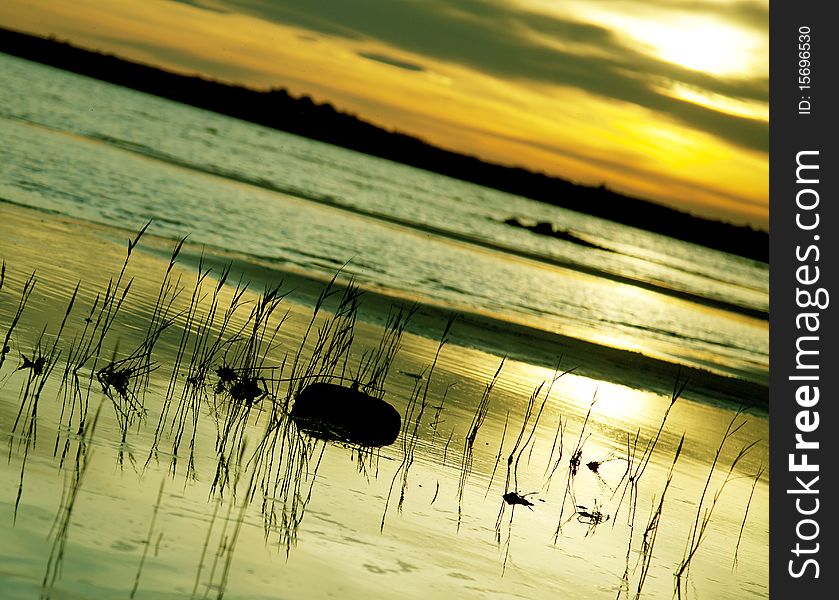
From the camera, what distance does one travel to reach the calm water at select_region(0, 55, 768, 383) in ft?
69.9

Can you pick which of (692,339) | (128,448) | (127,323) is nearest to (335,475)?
(128,448)

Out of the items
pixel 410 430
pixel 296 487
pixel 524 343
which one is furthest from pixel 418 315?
pixel 296 487

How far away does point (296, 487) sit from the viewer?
20.8ft

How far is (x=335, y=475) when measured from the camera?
6.86 meters

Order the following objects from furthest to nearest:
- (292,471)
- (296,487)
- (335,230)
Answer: (335,230) < (292,471) < (296,487)

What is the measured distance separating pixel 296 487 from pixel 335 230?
78.6 feet

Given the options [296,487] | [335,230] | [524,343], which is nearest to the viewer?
[296,487]

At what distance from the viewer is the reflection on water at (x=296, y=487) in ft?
15.8

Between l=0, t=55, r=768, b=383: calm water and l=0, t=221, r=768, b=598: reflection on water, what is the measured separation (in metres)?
9.52

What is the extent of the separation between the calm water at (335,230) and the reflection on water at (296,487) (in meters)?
9.52

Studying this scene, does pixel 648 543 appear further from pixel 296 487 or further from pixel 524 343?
pixel 524 343

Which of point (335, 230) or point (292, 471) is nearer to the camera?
point (292, 471)

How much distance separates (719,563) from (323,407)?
3.47 m

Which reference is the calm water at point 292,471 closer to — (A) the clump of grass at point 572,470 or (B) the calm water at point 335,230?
(A) the clump of grass at point 572,470
